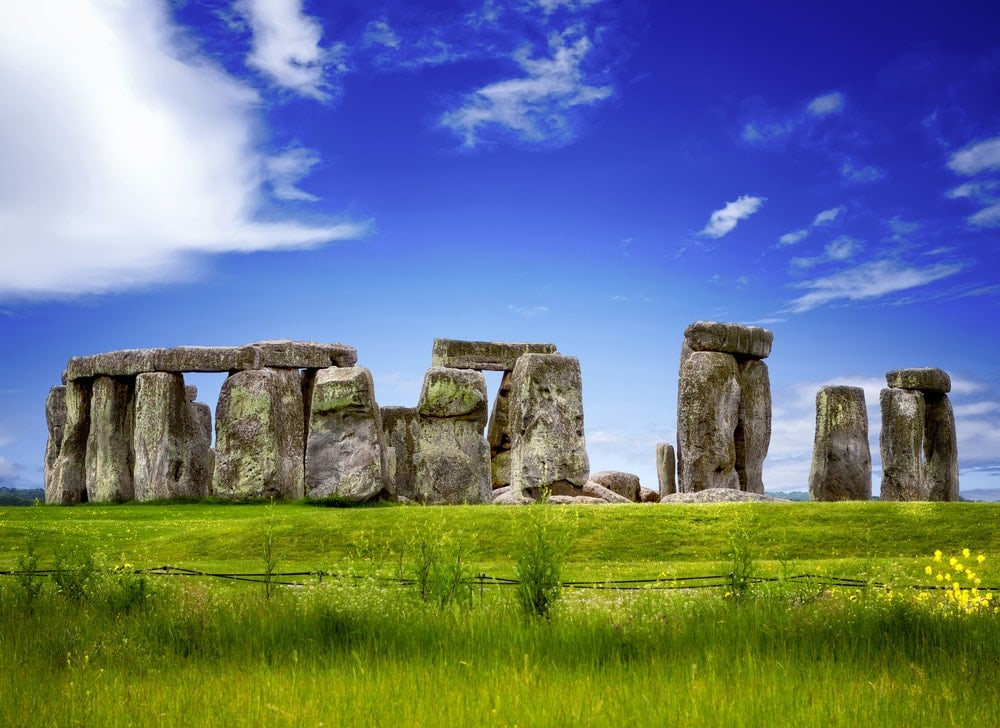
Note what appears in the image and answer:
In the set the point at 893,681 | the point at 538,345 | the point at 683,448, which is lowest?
the point at 893,681

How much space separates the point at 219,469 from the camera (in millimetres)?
26578

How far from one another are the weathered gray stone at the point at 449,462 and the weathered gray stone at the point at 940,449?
11.4 metres

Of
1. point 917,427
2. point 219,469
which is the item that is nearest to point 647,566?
point 917,427

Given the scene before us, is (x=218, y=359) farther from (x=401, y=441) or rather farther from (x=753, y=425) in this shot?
(x=753, y=425)

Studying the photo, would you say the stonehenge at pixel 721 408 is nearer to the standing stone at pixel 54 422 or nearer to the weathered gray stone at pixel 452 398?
the weathered gray stone at pixel 452 398

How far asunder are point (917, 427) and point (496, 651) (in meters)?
19.9

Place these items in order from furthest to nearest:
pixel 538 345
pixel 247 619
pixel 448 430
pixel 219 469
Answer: pixel 538 345, pixel 219 469, pixel 448 430, pixel 247 619

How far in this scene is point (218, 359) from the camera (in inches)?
1094

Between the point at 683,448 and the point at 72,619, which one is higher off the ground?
the point at 683,448

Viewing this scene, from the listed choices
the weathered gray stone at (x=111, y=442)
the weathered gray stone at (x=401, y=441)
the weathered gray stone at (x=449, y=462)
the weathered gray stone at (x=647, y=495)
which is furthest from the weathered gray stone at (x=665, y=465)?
the weathered gray stone at (x=111, y=442)

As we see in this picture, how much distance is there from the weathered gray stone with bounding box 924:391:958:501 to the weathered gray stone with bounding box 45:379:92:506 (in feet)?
77.4

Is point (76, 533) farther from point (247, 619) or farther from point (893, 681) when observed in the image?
point (893, 681)

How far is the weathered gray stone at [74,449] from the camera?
3123 centimetres

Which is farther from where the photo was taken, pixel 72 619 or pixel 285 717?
pixel 72 619
